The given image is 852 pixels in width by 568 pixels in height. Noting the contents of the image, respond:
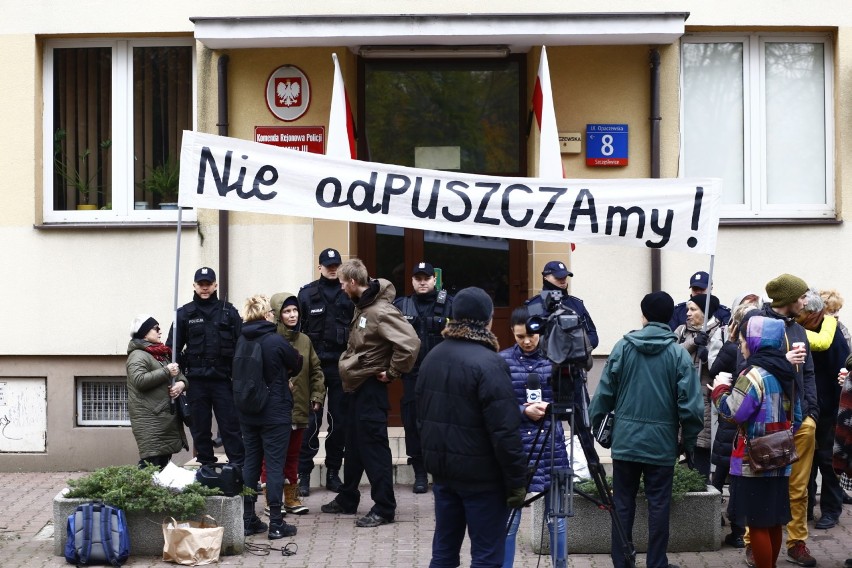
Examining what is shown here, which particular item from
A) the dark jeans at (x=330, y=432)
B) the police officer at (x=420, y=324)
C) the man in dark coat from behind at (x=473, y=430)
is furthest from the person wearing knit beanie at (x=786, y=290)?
the dark jeans at (x=330, y=432)

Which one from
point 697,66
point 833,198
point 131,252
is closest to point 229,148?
point 131,252

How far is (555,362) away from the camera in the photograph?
6.80 metres

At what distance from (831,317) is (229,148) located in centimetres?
456

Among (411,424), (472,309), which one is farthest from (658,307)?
(411,424)

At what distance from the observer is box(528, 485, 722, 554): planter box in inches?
322

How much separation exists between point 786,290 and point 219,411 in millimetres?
4608

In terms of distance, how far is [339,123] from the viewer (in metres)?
10.3

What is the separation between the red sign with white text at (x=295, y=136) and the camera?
1123cm

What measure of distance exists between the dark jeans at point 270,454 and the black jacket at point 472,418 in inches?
103

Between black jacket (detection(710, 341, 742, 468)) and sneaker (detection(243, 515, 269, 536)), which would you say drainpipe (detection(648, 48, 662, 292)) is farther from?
sneaker (detection(243, 515, 269, 536))

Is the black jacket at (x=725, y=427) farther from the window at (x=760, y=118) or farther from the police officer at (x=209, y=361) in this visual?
the police officer at (x=209, y=361)

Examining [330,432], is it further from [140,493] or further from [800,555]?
[800,555]

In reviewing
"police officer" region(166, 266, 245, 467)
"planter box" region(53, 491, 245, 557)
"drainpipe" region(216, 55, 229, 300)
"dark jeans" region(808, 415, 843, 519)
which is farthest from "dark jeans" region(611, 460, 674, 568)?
"drainpipe" region(216, 55, 229, 300)

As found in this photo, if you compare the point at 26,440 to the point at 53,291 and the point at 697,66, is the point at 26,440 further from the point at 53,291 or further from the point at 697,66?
the point at 697,66
